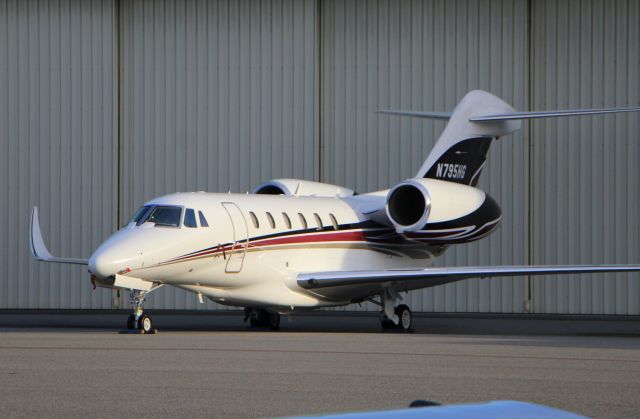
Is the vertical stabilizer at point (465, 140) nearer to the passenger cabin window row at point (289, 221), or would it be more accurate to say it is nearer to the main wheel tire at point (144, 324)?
the passenger cabin window row at point (289, 221)

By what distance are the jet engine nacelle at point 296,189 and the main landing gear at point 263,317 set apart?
262cm

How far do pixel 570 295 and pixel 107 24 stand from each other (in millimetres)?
12771

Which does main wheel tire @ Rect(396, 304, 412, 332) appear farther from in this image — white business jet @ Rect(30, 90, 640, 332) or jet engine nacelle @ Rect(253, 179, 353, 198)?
jet engine nacelle @ Rect(253, 179, 353, 198)

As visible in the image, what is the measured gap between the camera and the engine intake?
19062 millimetres

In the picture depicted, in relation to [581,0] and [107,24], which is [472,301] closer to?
[581,0]

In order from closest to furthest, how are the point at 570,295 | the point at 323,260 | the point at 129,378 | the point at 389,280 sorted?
the point at 129,378
the point at 389,280
the point at 323,260
the point at 570,295

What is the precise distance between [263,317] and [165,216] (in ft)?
11.1

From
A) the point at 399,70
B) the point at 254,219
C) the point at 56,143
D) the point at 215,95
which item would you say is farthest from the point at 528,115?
the point at 56,143

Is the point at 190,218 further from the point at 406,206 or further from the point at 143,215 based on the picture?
the point at 406,206

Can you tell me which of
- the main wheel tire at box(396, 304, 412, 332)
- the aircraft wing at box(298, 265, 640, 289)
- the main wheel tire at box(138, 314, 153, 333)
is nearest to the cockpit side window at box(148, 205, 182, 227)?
the main wheel tire at box(138, 314, 153, 333)

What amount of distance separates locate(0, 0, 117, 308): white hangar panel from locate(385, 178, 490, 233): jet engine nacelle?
8.90 m

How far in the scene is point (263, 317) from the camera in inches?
760

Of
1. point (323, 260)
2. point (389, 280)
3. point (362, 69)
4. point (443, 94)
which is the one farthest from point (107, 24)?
point (389, 280)

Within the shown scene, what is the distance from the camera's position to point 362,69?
2600cm
